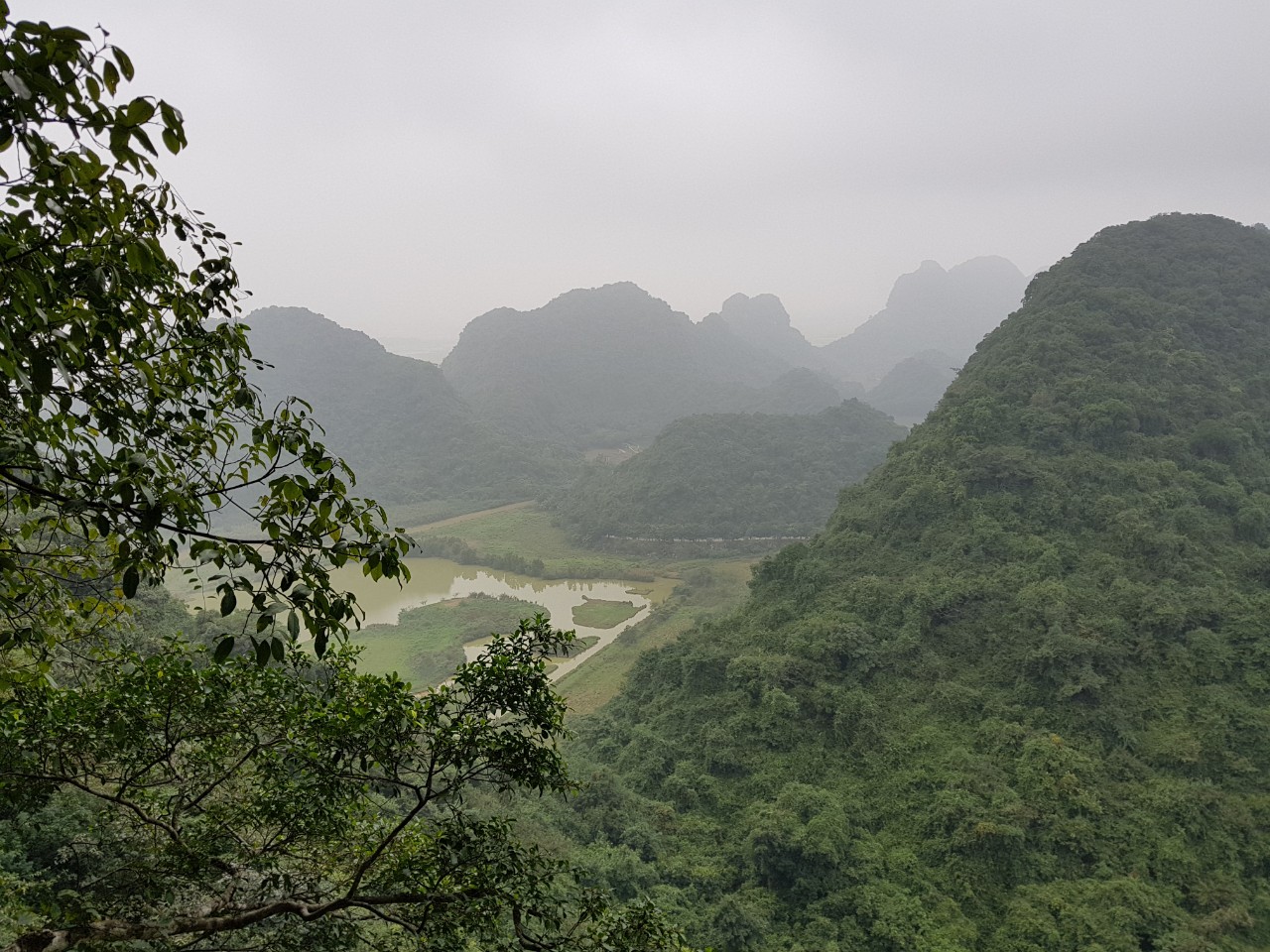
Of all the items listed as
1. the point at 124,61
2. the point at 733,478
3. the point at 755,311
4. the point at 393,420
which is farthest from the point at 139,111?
the point at 755,311

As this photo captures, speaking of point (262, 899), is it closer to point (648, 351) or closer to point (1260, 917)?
point (1260, 917)

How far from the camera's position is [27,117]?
151cm

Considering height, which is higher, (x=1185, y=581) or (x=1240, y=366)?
(x=1240, y=366)

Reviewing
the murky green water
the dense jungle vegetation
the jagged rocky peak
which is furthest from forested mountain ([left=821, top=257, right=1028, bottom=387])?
the dense jungle vegetation

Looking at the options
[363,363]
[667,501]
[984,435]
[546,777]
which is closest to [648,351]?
[363,363]

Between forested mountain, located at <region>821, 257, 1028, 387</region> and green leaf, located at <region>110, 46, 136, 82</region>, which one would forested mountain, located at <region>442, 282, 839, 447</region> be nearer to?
forested mountain, located at <region>821, 257, 1028, 387</region>

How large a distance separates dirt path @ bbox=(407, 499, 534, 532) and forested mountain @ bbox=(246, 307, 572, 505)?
4.91 feet

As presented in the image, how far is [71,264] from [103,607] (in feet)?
5.78

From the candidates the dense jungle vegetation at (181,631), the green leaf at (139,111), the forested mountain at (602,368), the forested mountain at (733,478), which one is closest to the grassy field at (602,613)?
the forested mountain at (733,478)

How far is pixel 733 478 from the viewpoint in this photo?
155ft

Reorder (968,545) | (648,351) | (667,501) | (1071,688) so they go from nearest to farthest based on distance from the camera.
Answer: (1071,688), (968,545), (667,501), (648,351)

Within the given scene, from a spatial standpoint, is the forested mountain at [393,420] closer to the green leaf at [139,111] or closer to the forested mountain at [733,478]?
the forested mountain at [733,478]

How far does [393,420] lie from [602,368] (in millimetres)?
41956

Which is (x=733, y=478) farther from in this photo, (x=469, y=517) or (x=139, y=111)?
(x=139, y=111)
